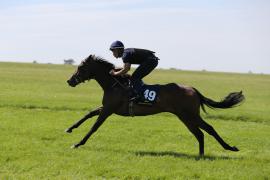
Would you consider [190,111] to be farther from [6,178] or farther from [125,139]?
[6,178]

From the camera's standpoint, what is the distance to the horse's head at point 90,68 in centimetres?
1255

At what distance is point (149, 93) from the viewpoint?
11586mm

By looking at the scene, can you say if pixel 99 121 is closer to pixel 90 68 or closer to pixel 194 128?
pixel 90 68

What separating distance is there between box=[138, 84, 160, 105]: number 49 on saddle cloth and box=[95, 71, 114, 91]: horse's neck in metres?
1.07

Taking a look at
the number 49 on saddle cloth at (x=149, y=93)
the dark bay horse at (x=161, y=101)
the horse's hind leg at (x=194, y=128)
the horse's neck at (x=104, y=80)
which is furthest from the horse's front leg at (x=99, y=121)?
the horse's hind leg at (x=194, y=128)

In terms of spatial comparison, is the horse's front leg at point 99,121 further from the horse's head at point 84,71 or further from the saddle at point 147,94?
the horse's head at point 84,71

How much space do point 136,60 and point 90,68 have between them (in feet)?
4.73

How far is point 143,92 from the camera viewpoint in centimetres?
1164

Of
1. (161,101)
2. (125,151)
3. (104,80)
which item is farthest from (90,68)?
(125,151)

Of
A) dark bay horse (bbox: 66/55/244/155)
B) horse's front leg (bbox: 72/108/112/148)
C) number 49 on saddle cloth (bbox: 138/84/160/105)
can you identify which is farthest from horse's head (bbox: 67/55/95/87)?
number 49 on saddle cloth (bbox: 138/84/160/105)

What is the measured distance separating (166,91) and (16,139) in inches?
170

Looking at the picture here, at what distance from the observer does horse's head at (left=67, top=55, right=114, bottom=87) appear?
12.6 metres

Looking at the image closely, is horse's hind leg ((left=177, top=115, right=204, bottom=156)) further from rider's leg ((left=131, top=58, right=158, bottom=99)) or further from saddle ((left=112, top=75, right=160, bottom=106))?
rider's leg ((left=131, top=58, right=158, bottom=99))

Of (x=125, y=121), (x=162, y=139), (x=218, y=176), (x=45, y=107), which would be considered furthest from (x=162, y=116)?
(x=218, y=176)
